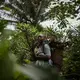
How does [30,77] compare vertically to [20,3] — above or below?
below

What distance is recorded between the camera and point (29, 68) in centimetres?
80

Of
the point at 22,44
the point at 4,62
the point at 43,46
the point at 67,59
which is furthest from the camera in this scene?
the point at 22,44

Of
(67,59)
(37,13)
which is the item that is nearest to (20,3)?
(37,13)

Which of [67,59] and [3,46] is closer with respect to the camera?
[3,46]

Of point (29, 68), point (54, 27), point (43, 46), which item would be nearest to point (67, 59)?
point (43, 46)

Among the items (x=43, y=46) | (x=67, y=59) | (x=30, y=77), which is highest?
(x=30, y=77)

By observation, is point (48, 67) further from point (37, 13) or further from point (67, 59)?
point (37, 13)

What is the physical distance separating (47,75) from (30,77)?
5 cm

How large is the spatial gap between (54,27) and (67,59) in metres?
2.72

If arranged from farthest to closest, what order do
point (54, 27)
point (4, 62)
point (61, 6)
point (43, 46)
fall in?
1. point (54, 27)
2. point (61, 6)
3. point (43, 46)
4. point (4, 62)

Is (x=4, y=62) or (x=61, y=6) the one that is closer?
(x=4, y=62)

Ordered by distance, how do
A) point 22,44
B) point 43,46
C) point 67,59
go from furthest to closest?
point 22,44, point 67,59, point 43,46

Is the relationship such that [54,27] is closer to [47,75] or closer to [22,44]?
[22,44]

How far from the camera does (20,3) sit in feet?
53.2
